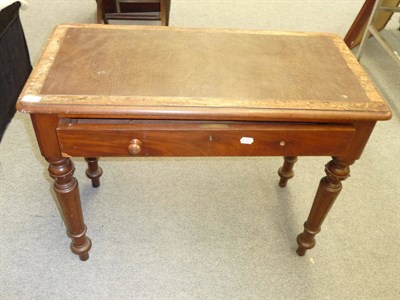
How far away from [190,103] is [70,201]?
1.64 feet

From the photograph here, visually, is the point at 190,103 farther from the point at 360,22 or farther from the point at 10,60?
the point at 360,22

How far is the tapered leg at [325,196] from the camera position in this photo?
115 cm

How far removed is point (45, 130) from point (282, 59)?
73 centimetres

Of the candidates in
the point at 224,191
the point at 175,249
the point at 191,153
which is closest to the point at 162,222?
the point at 175,249

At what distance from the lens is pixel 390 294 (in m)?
1.36

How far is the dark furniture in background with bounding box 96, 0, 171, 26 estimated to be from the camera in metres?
2.51

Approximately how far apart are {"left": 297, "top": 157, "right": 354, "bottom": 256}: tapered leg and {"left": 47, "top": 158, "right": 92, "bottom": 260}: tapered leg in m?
0.77

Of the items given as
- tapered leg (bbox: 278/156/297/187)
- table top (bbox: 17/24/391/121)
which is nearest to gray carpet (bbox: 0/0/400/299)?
tapered leg (bbox: 278/156/297/187)

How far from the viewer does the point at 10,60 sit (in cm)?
186

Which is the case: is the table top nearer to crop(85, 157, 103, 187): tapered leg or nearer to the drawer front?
the drawer front

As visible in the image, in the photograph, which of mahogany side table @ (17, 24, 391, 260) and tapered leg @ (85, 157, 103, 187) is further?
tapered leg @ (85, 157, 103, 187)

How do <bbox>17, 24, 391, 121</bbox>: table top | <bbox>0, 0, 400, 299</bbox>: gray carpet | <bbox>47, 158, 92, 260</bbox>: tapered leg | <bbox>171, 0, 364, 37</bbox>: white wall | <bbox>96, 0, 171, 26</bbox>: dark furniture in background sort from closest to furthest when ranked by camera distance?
<bbox>17, 24, 391, 121</bbox>: table top < <bbox>47, 158, 92, 260</bbox>: tapered leg < <bbox>0, 0, 400, 299</bbox>: gray carpet < <bbox>96, 0, 171, 26</bbox>: dark furniture in background < <bbox>171, 0, 364, 37</bbox>: white wall

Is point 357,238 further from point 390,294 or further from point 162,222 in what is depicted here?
point 162,222

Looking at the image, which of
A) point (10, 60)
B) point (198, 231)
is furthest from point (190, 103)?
point (10, 60)
